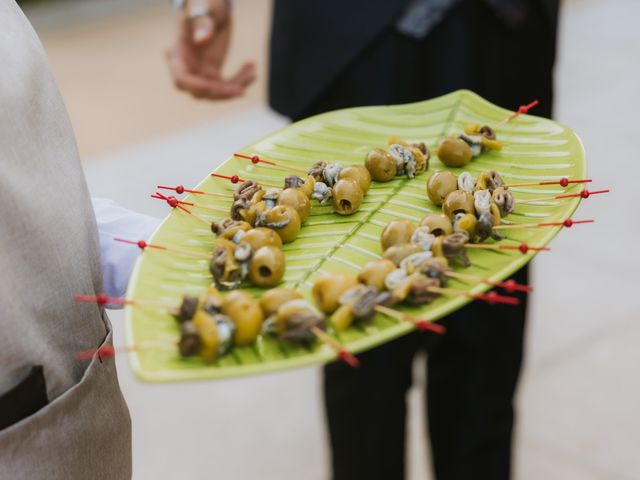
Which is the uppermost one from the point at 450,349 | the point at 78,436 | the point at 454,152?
the point at 454,152

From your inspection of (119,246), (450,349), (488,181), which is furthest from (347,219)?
(450,349)

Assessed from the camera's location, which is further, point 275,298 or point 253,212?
point 253,212

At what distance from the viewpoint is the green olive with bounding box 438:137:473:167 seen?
851 mm

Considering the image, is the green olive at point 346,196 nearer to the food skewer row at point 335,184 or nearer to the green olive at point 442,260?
the food skewer row at point 335,184

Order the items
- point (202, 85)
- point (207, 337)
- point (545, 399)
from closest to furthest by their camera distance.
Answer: point (207, 337)
point (202, 85)
point (545, 399)

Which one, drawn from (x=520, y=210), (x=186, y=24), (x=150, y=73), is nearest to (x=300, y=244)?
(x=520, y=210)

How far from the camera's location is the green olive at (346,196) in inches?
31.2

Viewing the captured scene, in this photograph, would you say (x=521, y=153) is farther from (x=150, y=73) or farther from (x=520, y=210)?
(x=150, y=73)

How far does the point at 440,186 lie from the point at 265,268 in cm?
19

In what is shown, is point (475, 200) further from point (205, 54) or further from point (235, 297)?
point (205, 54)

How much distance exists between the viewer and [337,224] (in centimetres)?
80

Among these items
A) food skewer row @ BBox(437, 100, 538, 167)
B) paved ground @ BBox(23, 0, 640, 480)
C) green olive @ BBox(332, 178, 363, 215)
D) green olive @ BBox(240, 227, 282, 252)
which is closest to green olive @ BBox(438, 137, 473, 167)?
food skewer row @ BBox(437, 100, 538, 167)

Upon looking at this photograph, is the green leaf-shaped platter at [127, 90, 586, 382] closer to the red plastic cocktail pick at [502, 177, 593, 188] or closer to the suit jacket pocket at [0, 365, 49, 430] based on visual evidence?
the red plastic cocktail pick at [502, 177, 593, 188]

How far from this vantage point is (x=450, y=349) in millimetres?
1603
